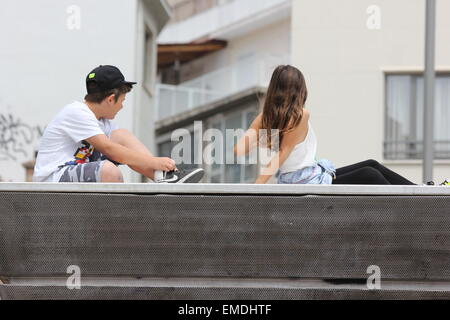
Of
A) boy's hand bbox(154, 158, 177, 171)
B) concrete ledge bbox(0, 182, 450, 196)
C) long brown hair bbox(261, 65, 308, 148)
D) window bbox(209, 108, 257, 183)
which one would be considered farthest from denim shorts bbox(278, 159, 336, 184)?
window bbox(209, 108, 257, 183)

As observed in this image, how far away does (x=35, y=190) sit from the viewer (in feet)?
15.1

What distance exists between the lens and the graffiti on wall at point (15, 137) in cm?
2142

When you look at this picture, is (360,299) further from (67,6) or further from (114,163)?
(67,6)

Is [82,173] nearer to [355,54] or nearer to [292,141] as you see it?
[292,141]

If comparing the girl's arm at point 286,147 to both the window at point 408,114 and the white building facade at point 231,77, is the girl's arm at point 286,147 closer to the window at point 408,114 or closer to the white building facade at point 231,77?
the window at point 408,114

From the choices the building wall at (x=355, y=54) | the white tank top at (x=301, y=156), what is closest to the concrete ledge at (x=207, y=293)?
the white tank top at (x=301, y=156)

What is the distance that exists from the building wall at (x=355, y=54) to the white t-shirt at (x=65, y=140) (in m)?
16.7

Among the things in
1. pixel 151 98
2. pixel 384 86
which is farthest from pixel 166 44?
pixel 384 86

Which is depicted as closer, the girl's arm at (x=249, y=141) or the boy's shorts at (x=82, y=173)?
the boy's shorts at (x=82, y=173)

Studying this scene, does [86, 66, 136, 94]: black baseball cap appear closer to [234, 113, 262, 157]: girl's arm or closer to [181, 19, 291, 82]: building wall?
[234, 113, 262, 157]: girl's arm

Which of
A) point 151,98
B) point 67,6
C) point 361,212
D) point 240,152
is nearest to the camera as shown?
point 361,212

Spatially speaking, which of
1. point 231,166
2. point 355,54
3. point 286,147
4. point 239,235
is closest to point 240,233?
point 239,235

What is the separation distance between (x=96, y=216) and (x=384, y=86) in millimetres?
18865
